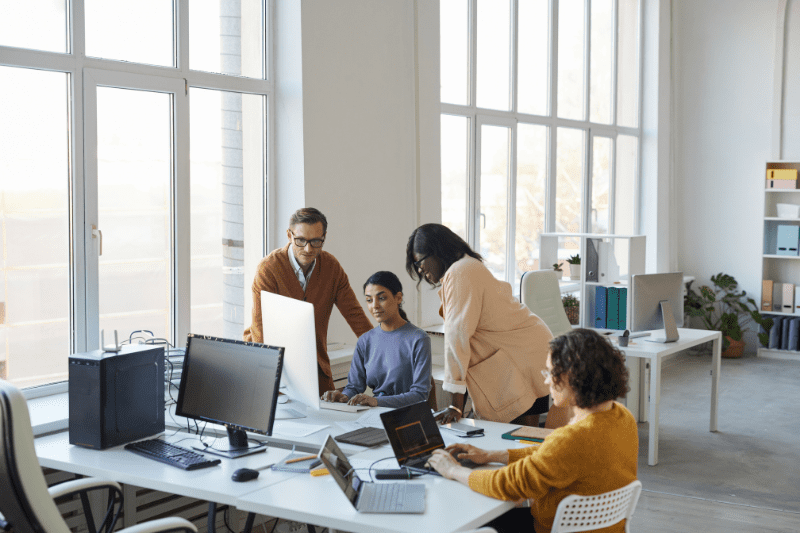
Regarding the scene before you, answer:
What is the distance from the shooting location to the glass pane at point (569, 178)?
7504 mm

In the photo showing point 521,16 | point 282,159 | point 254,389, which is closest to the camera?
point 254,389

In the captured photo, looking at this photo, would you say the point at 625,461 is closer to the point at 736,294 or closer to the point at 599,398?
the point at 599,398

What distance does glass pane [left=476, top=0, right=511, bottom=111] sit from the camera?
21.3ft

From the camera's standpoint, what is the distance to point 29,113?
3.56 m

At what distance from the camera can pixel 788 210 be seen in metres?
8.14

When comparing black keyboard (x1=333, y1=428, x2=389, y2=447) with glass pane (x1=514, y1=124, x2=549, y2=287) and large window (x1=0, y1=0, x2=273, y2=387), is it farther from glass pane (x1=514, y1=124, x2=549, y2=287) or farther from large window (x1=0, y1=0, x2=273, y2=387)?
glass pane (x1=514, y1=124, x2=549, y2=287)

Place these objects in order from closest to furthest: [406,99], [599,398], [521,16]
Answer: [599,398]
[406,99]
[521,16]

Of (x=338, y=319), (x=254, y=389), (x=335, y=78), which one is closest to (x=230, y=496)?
(x=254, y=389)

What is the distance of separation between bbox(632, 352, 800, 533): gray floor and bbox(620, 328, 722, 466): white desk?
137 millimetres

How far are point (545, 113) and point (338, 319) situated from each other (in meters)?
3.36

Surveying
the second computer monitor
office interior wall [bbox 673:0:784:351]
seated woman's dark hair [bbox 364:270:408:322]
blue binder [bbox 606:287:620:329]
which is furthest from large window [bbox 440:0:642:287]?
seated woman's dark hair [bbox 364:270:408:322]

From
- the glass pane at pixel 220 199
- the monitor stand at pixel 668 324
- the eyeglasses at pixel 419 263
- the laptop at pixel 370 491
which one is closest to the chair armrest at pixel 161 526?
the laptop at pixel 370 491

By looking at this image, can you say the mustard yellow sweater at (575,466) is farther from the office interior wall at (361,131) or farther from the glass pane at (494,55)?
the glass pane at (494,55)

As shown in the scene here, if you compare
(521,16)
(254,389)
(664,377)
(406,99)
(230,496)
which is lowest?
(664,377)
